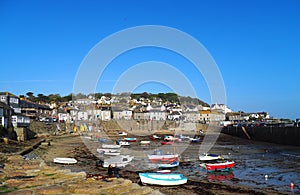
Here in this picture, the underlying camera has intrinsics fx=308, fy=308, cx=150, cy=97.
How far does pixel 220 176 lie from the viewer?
73.5 ft

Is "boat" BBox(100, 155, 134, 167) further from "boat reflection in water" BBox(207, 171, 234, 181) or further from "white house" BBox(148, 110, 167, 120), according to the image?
"white house" BBox(148, 110, 167, 120)

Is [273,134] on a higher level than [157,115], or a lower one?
lower

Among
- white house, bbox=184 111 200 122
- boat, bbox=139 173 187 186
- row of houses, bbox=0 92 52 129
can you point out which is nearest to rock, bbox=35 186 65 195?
boat, bbox=139 173 187 186

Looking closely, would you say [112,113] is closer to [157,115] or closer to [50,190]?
[157,115]

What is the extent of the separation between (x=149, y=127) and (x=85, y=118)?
2488 cm

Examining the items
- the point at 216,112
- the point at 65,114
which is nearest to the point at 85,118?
the point at 65,114

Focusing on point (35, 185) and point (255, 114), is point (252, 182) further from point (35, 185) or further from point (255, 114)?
point (255, 114)

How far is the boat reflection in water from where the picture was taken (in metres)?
21.4

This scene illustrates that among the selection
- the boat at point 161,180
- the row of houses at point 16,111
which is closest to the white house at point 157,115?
the row of houses at point 16,111

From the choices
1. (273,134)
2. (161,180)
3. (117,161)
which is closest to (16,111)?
(117,161)

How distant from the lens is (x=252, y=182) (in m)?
20.4

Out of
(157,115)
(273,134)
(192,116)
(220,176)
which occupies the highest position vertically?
(157,115)

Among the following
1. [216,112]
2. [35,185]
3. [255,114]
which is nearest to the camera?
[35,185]

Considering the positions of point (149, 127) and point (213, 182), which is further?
point (149, 127)
